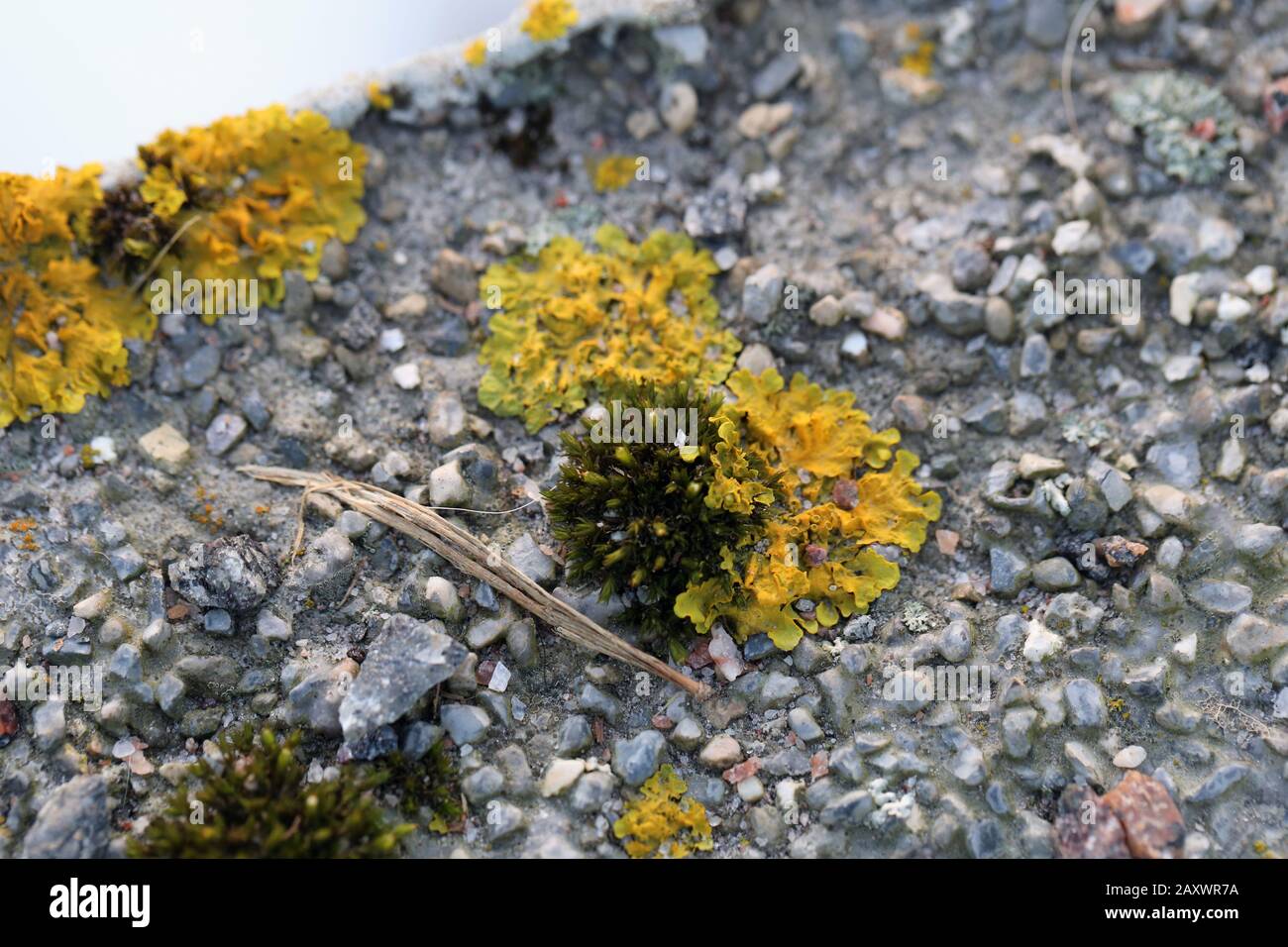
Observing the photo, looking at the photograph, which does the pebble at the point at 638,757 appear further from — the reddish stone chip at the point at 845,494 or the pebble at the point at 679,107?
the pebble at the point at 679,107

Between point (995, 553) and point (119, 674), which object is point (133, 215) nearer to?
point (119, 674)

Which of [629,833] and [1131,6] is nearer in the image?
[629,833]

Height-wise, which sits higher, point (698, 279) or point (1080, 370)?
point (698, 279)

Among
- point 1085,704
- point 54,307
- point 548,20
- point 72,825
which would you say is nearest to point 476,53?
point 548,20

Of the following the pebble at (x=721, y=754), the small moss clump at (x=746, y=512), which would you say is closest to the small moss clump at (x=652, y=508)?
the small moss clump at (x=746, y=512)

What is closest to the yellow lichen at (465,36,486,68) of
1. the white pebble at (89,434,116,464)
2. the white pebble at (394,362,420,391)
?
the white pebble at (394,362,420,391)

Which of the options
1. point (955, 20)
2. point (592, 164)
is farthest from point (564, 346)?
point (955, 20)
